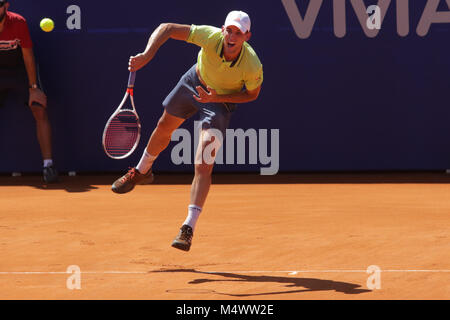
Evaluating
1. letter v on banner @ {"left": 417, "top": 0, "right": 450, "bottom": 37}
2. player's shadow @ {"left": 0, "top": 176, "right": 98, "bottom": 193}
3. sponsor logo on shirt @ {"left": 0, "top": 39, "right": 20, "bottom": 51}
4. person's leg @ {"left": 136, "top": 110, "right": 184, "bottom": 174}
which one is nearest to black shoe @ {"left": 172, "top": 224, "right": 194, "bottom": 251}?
person's leg @ {"left": 136, "top": 110, "right": 184, "bottom": 174}

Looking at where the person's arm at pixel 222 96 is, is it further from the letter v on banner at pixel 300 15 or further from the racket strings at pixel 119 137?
the letter v on banner at pixel 300 15

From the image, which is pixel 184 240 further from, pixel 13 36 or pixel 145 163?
pixel 13 36

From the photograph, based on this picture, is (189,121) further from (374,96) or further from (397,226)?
(397,226)

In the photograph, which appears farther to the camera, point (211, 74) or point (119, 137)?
point (119, 137)

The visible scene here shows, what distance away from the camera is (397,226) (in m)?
7.25

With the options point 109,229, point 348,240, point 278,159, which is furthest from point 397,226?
point 278,159

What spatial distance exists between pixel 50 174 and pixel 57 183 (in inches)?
6.5

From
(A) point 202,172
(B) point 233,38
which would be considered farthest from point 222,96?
(A) point 202,172

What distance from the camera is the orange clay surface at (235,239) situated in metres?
5.07

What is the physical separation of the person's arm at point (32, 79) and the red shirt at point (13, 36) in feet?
0.28

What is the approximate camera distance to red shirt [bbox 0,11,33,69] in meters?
9.81

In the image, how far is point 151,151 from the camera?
6727 mm

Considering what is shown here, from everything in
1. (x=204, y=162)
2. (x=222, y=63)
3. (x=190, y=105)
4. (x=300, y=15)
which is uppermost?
(x=300, y=15)

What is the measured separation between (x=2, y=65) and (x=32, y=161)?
1.19m
